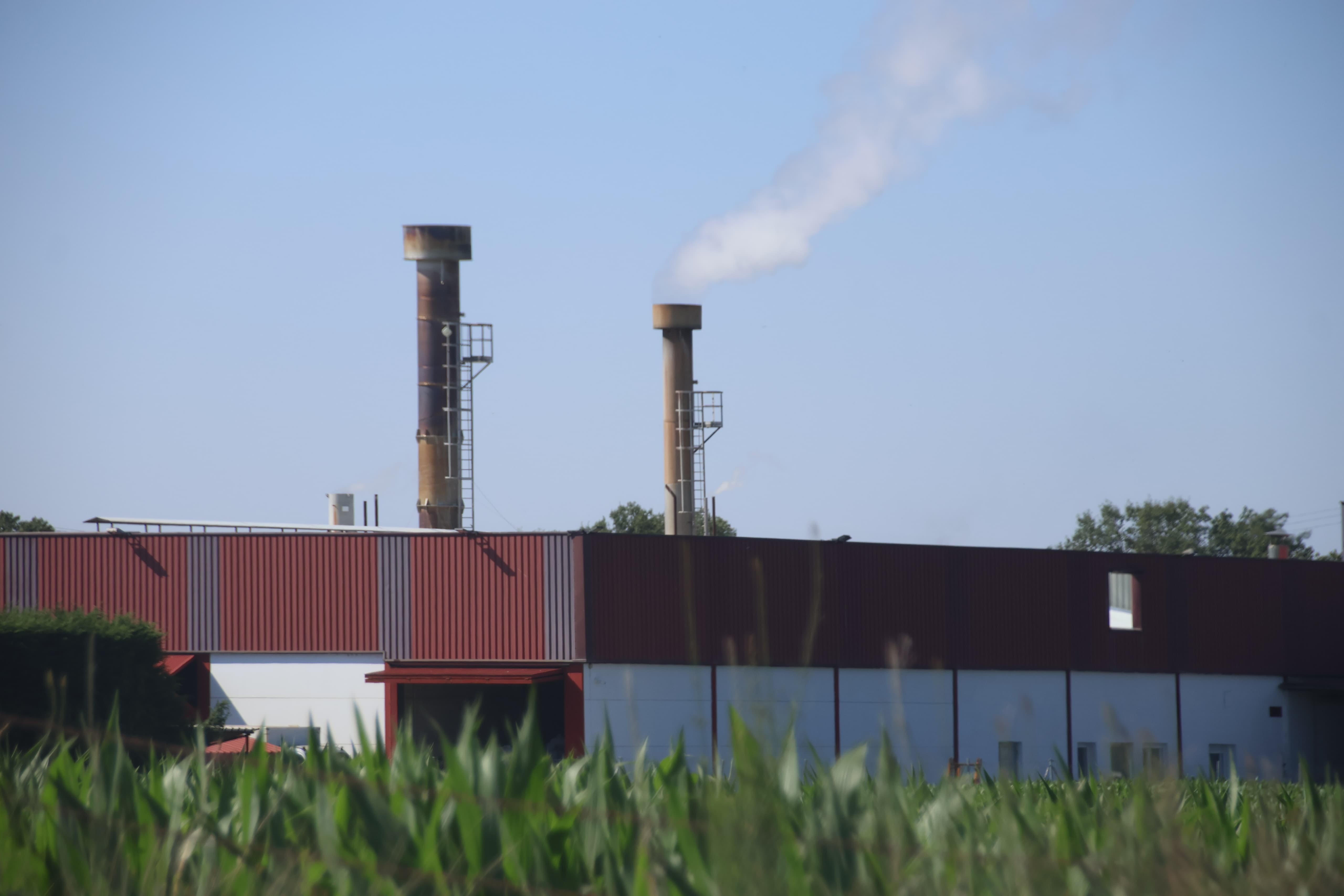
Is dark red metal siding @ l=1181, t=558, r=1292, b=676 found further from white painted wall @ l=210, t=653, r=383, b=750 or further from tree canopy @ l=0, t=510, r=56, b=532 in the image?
tree canopy @ l=0, t=510, r=56, b=532

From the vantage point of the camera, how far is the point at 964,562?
33.9 meters

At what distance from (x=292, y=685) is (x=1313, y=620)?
94.0 ft

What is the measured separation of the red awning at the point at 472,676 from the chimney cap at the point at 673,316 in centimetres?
1467

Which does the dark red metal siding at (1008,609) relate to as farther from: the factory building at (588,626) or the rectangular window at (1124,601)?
the rectangular window at (1124,601)

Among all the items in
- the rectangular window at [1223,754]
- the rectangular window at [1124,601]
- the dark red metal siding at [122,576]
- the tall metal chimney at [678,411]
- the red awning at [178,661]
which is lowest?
the rectangular window at [1223,754]

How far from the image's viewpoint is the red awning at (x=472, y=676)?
29328 millimetres

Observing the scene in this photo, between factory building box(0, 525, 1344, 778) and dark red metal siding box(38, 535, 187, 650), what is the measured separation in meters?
0.05

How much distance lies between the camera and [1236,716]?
120ft

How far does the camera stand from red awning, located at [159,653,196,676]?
3070 cm

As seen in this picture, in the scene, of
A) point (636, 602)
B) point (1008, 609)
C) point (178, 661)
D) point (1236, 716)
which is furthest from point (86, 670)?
point (1236, 716)

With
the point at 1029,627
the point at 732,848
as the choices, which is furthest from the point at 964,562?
the point at 732,848

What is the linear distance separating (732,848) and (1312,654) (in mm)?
39775

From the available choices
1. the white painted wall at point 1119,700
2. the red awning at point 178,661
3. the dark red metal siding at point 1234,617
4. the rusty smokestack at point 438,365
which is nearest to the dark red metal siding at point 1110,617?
the white painted wall at point 1119,700

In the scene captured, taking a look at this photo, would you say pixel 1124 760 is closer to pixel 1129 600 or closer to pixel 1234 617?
pixel 1129 600
